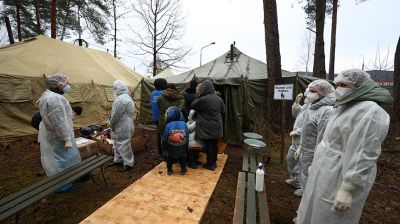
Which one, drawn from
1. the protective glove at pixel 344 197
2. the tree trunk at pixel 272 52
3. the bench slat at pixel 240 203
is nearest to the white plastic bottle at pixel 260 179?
the bench slat at pixel 240 203

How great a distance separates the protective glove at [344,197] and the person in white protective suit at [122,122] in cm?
376

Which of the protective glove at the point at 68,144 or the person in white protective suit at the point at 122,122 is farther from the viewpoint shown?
the person in white protective suit at the point at 122,122

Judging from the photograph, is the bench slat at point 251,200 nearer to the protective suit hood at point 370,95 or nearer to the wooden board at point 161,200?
the wooden board at point 161,200

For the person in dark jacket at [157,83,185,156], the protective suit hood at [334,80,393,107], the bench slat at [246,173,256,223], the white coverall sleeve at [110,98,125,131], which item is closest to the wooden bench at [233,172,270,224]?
the bench slat at [246,173,256,223]

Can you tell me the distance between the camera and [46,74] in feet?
26.5

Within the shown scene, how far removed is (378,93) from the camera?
1826mm

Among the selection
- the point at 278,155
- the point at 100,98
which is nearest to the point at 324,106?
the point at 278,155

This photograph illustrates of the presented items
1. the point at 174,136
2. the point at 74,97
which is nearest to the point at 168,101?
the point at 174,136

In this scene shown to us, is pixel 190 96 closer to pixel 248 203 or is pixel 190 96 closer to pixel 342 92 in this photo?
pixel 248 203

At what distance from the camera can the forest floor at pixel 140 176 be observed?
3119mm

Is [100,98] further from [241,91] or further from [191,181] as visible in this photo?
[191,181]

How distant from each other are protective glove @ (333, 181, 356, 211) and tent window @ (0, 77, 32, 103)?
872 centimetres

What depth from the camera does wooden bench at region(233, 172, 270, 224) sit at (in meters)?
2.35

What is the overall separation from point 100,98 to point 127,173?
611 centimetres
